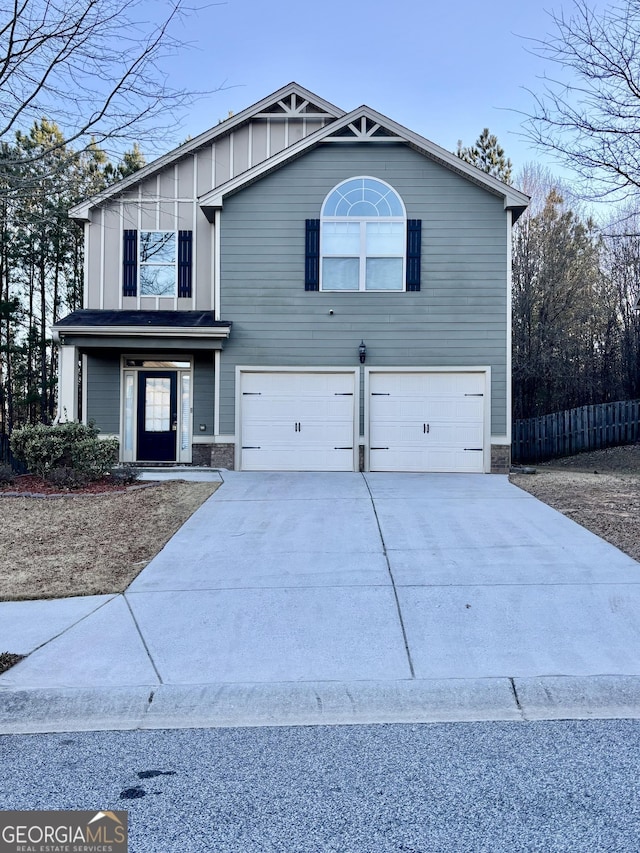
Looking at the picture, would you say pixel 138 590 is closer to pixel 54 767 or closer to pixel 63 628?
pixel 63 628

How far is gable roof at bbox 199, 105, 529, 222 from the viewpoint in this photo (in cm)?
1315

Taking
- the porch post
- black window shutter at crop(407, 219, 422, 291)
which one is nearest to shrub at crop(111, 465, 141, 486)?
the porch post

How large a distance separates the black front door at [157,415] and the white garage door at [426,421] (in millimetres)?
4517

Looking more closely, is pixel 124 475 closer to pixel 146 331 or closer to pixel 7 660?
pixel 146 331

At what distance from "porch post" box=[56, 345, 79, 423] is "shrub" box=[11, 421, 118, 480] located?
2.92 ft

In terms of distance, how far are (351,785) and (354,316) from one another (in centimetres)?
1080

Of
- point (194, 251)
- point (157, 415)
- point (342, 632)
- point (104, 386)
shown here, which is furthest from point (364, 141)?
point (342, 632)

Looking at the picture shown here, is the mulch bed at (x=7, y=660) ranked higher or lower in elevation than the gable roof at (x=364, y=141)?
lower

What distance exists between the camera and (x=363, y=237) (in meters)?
13.4

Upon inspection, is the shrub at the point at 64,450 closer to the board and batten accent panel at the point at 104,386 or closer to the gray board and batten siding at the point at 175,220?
the board and batten accent panel at the point at 104,386

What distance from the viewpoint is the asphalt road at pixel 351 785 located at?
2965 mm

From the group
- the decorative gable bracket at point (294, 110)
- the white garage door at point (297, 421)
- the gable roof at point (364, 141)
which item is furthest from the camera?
the decorative gable bracket at point (294, 110)

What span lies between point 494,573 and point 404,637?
182 centimetres

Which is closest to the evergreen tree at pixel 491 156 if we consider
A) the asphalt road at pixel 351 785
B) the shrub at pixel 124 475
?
the shrub at pixel 124 475
